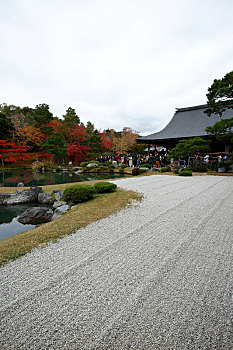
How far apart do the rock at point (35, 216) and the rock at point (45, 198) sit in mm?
1292

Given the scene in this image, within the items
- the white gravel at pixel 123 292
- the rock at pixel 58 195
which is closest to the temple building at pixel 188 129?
the rock at pixel 58 195

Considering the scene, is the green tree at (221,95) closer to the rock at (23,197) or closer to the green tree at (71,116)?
the rock at (23,197)

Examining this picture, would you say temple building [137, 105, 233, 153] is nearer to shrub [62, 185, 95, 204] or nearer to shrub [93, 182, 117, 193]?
shrub [93, 182, 117, 193]

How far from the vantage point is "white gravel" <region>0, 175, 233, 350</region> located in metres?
1.08

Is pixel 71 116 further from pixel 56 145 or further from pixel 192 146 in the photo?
pixel 192 146

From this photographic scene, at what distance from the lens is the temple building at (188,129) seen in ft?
44.9

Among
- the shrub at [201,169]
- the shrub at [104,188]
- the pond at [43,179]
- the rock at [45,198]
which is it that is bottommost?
the rock at [45,198]

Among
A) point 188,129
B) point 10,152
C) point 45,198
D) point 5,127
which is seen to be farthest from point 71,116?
point 45,198

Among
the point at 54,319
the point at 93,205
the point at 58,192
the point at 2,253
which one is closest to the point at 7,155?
the point at 58,192

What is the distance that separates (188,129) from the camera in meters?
15.0

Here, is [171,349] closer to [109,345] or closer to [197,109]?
[109,345]

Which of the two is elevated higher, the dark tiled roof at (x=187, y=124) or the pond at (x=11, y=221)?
the dark tiled roof at (x=187, y=124)

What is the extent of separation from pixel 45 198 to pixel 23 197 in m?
0.83

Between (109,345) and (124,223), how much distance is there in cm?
200
